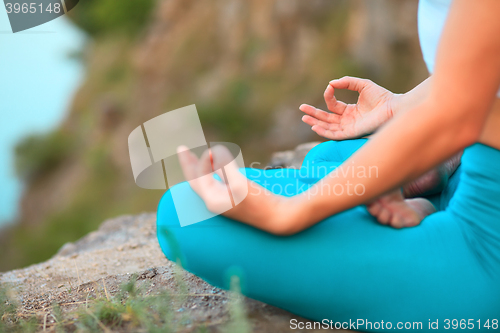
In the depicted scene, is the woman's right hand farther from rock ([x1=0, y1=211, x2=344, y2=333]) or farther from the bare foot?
rock ([x1=0, y1=211, x2=344, y2=333])

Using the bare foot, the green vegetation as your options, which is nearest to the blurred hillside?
the green vegetation

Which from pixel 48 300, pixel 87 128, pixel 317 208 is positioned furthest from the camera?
pixel 87 128

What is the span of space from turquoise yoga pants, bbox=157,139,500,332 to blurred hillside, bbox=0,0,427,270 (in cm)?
386

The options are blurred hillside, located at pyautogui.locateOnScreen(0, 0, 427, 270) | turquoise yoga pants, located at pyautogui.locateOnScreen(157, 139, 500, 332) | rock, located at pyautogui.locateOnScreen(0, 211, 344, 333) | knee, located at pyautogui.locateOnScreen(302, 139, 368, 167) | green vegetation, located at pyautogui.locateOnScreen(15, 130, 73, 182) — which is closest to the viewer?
turquoise yoga pants, located at pyautogui.locateOnScreen(157, 139, 500, 332)

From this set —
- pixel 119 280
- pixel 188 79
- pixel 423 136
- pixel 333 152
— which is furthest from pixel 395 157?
pixel 188 79

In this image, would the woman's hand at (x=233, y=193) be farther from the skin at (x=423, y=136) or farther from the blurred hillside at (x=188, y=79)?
the blurred hillside at (x=188, y=79)

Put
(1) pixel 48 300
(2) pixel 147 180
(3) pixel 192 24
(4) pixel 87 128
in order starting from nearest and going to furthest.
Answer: (2) pixel 147 180, (1) pixel 48 300, (3) pixel 192 24, (4) pixel 87 128

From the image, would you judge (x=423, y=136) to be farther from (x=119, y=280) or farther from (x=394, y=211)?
(x=119, y=280)

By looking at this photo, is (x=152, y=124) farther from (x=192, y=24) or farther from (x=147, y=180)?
(x=192, y=24)

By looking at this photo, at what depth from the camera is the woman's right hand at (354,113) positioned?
99 centimetres

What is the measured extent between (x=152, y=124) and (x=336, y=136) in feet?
1.62

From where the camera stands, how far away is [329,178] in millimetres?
594

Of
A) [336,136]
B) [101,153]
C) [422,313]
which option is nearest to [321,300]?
[422,313]

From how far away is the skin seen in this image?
529mm
